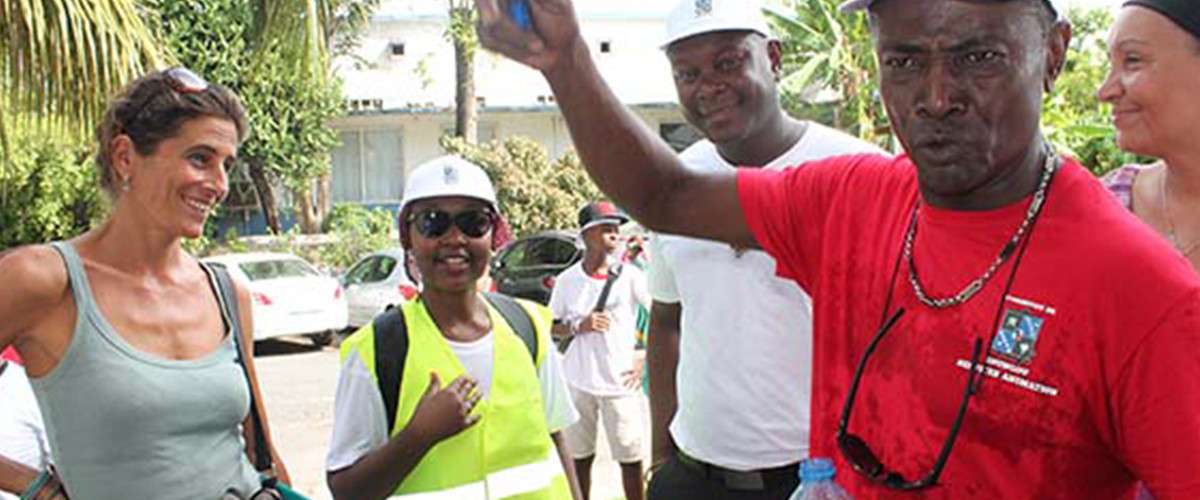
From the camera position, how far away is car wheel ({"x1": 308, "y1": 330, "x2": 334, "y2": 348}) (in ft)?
49.7

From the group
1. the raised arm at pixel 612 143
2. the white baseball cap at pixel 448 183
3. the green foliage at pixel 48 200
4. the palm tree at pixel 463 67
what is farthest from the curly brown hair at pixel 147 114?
the palm tree at pixel 463 67

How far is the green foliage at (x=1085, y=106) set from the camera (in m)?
7.22

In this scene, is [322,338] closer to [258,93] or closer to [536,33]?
[258,93]

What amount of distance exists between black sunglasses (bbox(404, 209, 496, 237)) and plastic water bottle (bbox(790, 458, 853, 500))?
5.43ft

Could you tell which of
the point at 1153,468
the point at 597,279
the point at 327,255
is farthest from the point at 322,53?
the point at 327,255

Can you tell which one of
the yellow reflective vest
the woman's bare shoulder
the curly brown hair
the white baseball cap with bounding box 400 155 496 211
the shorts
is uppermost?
the curly brown hair

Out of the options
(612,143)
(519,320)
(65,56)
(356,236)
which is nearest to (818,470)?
(612,143)

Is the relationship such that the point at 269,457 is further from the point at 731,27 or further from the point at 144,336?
the point at 731,27

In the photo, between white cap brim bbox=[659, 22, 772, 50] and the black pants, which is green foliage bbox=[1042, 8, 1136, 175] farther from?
the black pants

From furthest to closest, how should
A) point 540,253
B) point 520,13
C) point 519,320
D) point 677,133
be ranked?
1. point 677,133
2. point 540,253
3. point 519,320
4. point 520,13

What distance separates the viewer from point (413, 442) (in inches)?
103

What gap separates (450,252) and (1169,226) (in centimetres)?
187

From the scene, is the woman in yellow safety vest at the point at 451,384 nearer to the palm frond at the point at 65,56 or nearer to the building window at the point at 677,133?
the palm frond at the point at 65,56

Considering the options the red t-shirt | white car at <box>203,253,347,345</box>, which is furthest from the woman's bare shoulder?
white car at <box>203,253,347,345</box>
